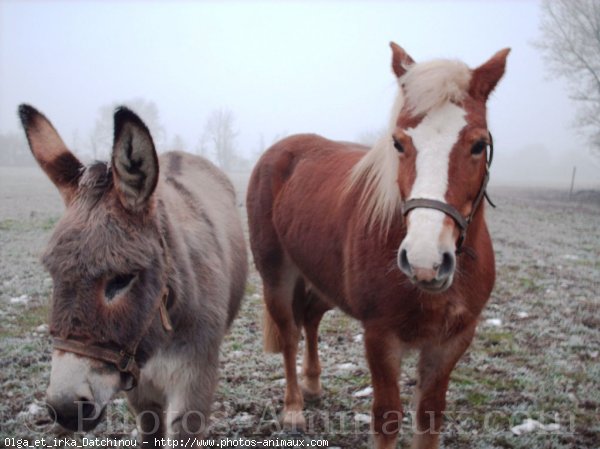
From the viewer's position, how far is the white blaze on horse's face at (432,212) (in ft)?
6.17

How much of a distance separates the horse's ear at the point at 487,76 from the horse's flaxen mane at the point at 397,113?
0.04m

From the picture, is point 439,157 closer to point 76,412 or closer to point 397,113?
point 397,113

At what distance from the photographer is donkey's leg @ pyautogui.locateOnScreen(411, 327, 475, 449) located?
2.61 meters

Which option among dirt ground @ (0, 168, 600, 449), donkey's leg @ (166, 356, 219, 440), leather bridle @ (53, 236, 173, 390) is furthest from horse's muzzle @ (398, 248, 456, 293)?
dirt ground @ (0, 168, 600, 449)

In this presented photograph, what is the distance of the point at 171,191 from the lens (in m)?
2.84

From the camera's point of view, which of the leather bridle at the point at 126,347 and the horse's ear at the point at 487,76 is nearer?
the leather bridle at the point at 126,347

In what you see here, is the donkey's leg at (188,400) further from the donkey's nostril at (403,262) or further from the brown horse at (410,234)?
the donkey's nostril at (403,262)

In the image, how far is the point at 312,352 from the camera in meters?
3.89

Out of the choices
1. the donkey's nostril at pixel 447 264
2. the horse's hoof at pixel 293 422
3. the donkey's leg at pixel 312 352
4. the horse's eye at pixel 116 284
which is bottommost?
the horse's hoof at pixel 293 422

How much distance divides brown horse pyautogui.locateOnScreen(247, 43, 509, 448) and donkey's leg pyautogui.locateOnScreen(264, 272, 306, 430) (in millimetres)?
16

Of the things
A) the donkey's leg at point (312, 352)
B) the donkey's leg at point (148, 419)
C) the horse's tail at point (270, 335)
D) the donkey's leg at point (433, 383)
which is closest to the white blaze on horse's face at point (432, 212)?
the donkey's leg at point (433, 383)

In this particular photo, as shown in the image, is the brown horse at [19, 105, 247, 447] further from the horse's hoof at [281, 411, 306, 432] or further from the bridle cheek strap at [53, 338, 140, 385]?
the horse's hoof at [281, 411, 306, 432]

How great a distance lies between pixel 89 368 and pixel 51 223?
535 inches

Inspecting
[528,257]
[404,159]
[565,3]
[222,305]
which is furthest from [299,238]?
[565,3]
